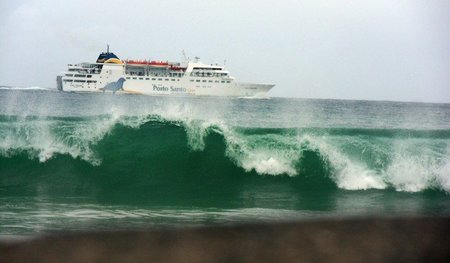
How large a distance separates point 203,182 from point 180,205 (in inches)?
54.7

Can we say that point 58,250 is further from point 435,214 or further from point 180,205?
point 435,214

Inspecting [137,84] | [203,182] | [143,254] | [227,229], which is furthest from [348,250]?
[137,84]

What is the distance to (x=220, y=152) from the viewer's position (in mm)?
6879

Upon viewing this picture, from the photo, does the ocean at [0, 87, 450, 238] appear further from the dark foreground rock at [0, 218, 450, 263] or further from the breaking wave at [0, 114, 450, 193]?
the dark foreground rock at [0, 218, 450, 263]

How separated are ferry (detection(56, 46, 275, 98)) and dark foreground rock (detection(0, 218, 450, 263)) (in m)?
28.6

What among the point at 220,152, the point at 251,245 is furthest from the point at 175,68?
the point at 251,245

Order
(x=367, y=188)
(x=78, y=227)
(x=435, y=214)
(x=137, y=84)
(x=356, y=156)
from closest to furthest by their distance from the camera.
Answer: (x=78, y=227), (x=435, y=214), (x=367, y=188), (x=356, y=156), (x=137, y=84)

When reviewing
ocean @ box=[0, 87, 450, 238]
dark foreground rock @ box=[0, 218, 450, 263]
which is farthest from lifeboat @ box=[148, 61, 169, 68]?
dark foreground rock @ box=[0, 218, 450, 263]

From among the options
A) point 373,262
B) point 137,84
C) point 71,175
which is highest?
point 137,84

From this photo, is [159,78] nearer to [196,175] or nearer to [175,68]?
[175,68]

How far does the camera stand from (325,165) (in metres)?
6.57

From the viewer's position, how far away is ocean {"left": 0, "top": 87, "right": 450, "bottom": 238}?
13.7 feet

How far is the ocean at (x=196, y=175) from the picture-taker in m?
4.18

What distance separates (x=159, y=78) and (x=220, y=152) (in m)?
26.2
